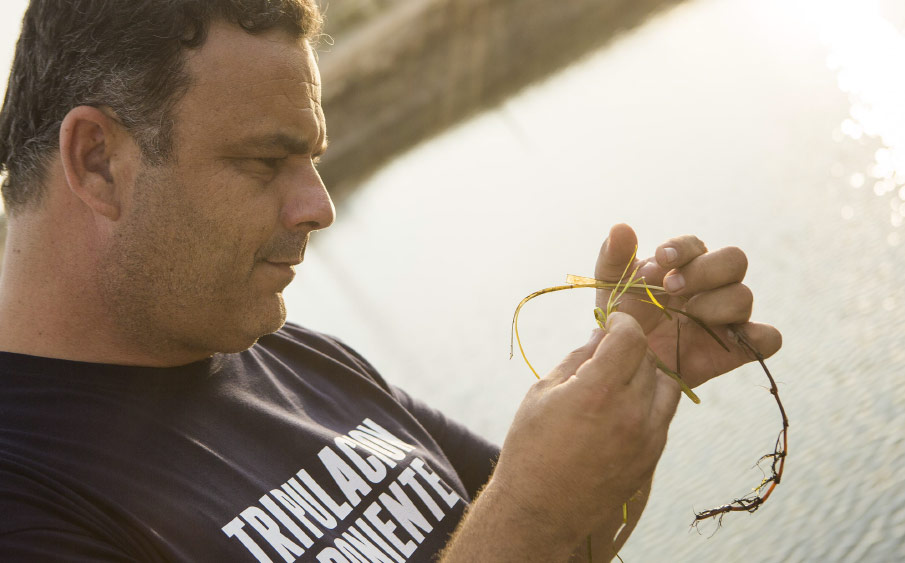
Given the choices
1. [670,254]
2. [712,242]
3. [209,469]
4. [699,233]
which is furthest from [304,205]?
[699,233]

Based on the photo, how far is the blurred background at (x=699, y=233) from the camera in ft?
5.69

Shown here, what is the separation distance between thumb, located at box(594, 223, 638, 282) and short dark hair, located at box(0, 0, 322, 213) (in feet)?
2.13

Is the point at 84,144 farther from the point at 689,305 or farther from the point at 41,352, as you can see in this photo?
the point at 689,305

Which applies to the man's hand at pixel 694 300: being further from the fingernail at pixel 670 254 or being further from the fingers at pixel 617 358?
the fingers at pixel 617 358

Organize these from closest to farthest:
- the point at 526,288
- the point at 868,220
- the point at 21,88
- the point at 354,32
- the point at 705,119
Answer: the point at 21,88 → the point at 868,220 → the point at 526,288 → the point at 705,119 → the point at 354,32

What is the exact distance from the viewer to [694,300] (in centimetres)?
132

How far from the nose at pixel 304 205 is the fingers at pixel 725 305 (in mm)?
603

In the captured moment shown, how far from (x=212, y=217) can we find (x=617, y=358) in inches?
26.5

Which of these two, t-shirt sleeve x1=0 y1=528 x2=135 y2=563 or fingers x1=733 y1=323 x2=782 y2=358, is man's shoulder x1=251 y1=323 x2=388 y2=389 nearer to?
t-shirt sleeve x1=0 y1=528 x2=135 y2=563

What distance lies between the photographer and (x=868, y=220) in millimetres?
2457

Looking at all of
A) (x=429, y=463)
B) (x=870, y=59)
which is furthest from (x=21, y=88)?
(x=870, y=59)

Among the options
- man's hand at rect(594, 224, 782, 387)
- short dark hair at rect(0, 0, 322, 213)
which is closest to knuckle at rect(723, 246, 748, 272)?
man's hand at rect(594, 224, 782, 387)

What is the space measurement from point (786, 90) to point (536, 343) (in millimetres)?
2221

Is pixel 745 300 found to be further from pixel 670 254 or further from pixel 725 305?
pixel 670 254
